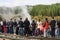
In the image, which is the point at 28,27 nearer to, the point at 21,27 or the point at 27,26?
the point at 27,26

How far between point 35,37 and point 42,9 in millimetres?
1246

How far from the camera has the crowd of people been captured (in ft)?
47.9

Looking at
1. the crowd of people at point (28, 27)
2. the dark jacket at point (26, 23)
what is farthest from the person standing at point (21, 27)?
the dark jacket at point (26, 23)

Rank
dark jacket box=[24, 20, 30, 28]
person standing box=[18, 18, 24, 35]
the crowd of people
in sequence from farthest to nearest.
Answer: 1. person standing box=[18, 18, 24, 35]
2. dark jacket box=[24, 20, 30, 28]
3. the crowd of people

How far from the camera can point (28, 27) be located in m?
15.1

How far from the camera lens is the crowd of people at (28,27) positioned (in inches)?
574

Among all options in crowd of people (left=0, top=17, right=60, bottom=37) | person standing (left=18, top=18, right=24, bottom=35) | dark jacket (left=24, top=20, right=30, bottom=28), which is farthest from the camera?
person standing (left=18, top=18, right=24, bottom=35)

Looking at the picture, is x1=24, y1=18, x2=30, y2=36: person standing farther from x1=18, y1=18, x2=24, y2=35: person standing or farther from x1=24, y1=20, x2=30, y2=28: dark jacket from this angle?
x1=18, y1=18, x2=24, y2=35: person standing

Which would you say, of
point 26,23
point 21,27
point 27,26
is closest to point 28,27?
point 27,26

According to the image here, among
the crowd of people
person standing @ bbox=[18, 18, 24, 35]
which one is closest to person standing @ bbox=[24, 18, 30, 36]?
the crowd of people

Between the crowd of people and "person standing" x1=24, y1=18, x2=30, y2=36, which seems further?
"person standing" x1=24, y1=18, x2=30, y2=36

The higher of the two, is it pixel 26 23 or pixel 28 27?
pixel 26 23

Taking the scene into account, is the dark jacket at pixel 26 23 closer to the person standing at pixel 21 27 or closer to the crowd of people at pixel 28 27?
the crowd of people at pixel 28 27

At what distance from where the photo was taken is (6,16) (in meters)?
15.4
